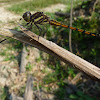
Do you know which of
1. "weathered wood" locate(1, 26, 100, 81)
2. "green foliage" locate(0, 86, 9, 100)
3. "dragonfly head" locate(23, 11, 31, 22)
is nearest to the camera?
"weathered wood" locate(1, 26, 100, 81)

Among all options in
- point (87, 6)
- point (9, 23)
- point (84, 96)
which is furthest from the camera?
point (87, 6)

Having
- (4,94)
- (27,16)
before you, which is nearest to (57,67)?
(4,94)

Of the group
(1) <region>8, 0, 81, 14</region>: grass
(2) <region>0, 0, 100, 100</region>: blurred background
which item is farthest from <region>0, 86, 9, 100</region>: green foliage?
(1) <region>8, 0, 81, 14</region>: grass

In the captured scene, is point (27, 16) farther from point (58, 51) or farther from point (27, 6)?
point (58, 51)

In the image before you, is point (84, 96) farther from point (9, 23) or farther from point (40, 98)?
point (9, 23)

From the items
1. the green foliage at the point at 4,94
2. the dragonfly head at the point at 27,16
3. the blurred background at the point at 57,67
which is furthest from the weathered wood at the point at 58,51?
the green foliage at the point at 4,94

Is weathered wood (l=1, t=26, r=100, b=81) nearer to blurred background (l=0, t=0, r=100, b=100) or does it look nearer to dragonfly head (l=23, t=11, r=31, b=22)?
dragonfly head (l=23, t=11, r=31, b=22)

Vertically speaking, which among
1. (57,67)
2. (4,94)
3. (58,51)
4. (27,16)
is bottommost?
(4,94)

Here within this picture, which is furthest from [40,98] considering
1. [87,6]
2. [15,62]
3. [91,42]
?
[87,6]
